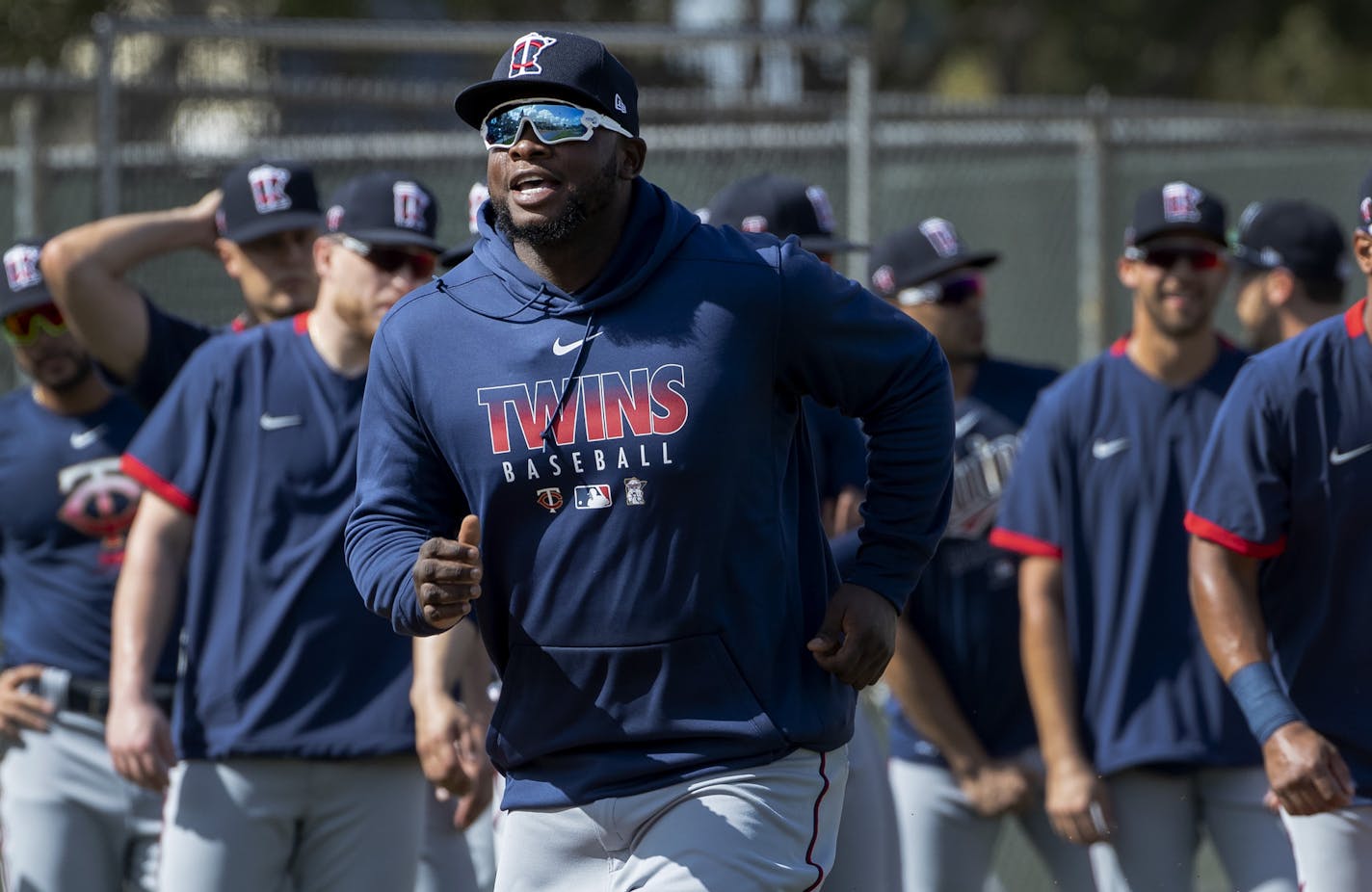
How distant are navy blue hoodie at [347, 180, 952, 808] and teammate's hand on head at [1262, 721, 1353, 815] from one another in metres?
1.18

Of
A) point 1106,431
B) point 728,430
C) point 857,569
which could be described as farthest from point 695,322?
point 1106,431

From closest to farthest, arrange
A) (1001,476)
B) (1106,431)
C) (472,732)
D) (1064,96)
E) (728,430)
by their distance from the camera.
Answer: (728,430)
(472,732)
(1106,431)
(1001,476)
(1064,96)

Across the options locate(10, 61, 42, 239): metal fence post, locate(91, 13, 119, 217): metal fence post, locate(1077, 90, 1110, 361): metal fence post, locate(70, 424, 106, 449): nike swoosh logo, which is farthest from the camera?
locate(1077, 90, 1110, 361): metal fence post

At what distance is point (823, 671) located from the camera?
3.88 metres

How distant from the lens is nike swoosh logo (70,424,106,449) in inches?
252

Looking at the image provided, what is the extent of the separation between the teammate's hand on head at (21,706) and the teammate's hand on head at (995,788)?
2.80 metres

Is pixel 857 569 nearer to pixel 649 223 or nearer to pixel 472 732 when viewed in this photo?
pixel 649 223

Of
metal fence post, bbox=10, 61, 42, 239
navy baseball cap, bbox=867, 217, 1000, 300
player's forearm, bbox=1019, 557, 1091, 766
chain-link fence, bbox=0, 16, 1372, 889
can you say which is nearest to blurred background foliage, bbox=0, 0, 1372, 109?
chain-link fence, bbox=0, 16, 1372, 889

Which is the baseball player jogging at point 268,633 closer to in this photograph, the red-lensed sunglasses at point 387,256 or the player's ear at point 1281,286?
the red-lensed sunglasses at point 387,256

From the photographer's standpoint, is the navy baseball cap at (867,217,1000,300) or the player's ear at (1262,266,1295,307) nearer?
the navy baseball cap at (867,217,1000,300)

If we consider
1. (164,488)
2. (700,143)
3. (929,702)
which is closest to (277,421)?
(164,488)

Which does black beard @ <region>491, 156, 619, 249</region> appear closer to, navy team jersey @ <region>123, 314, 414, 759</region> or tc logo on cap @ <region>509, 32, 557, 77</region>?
tc logo on cap @ <region>509, 32, 557, 77</region>

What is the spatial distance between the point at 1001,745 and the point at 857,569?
2.48 m

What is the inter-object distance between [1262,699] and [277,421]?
256cm
